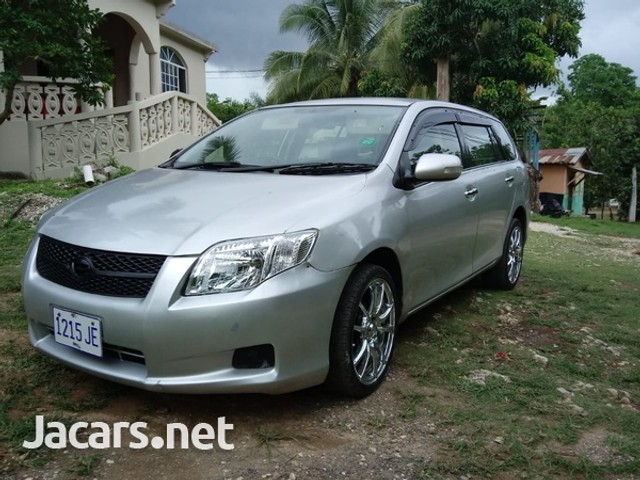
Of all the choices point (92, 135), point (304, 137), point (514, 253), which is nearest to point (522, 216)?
point (514, 253)

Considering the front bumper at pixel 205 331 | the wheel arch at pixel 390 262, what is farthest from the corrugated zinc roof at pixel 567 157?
the front bumper at pixel 205 331

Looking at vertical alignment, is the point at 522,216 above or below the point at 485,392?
above

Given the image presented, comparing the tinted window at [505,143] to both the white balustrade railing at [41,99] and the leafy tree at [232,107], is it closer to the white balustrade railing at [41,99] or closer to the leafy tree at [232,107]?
the white balustrade railing at [41,99]

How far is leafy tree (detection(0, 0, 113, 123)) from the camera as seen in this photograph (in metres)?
8.23

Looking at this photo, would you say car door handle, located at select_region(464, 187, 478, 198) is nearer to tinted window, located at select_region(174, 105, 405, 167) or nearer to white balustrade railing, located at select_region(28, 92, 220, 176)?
tinted window, located at select_region(174, 105, 405, 167)

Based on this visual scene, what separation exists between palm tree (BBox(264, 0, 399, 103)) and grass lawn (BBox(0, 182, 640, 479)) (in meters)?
18.2

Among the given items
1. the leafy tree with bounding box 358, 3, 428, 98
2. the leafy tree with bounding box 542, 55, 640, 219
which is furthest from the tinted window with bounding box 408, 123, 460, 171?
the leafy tree with bounding box 542, 55, 640, 219

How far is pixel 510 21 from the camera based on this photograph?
48.9 ft

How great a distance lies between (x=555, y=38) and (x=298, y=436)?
1647 cm

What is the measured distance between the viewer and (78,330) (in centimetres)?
269

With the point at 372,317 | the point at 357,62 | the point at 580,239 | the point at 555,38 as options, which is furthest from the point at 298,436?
the point at 357,62

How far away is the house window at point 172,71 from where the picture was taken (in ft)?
61.3

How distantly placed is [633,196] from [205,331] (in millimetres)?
36910

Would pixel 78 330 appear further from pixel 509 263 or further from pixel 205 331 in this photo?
pixel 509 263
